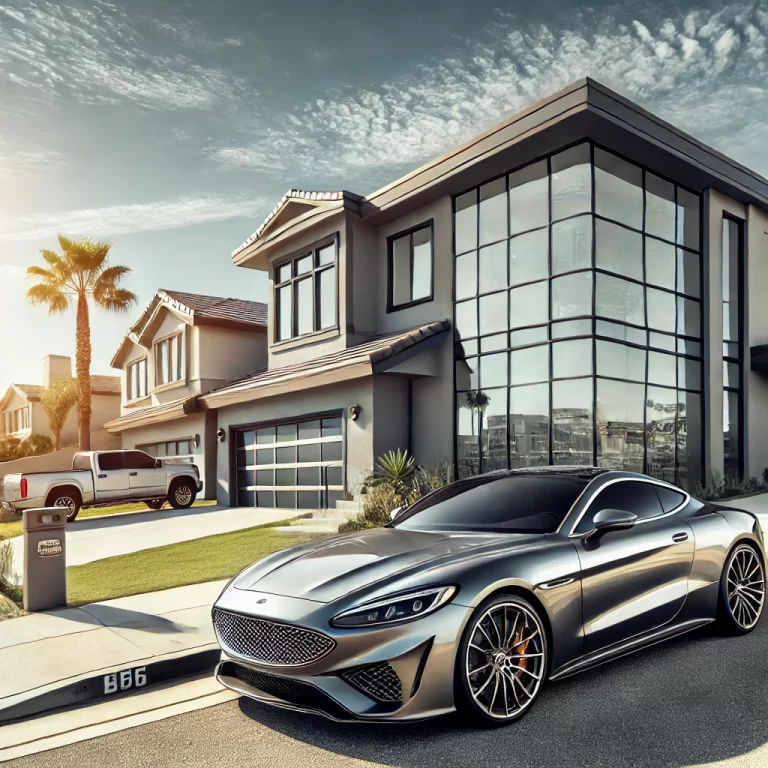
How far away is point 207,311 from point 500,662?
22.6 metres

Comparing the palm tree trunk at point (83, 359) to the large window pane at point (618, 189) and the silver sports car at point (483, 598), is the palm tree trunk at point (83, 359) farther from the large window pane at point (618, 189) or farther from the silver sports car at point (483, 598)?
the silver sports car at point (483, 598)

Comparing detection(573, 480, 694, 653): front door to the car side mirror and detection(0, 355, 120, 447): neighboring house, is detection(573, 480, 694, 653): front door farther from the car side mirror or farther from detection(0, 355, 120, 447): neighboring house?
detection(0, 355, 120, 447): neighboring house

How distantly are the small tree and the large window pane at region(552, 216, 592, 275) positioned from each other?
39127 mm

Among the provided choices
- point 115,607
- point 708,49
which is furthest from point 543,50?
point 115,607

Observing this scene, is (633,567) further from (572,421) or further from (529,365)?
(529,365)

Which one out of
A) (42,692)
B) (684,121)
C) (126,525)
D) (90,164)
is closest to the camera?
(42,692)

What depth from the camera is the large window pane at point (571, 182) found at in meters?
14.4

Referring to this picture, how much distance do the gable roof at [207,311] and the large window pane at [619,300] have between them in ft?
46.1

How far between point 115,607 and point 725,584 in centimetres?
580

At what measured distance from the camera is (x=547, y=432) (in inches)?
570

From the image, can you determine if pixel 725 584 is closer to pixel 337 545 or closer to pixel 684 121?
pixel 337 545

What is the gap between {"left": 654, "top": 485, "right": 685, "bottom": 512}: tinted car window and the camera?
5.91m

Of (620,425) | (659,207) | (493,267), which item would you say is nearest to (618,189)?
(659,207)

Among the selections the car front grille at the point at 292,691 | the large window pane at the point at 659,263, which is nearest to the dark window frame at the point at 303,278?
the large window pane at the point at 659,263
